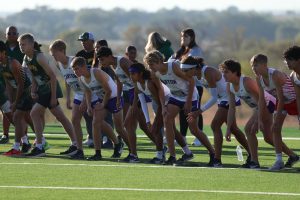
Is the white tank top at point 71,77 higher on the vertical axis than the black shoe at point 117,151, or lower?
higher

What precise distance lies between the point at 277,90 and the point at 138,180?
2.38 meters

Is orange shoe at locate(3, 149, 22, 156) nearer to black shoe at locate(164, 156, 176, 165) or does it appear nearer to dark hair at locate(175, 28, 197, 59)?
black shoe at locate(164, 156, 176, 165)

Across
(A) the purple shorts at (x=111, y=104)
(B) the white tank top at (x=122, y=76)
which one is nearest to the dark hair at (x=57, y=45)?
(B) the white tank top at (x=122, y=76)

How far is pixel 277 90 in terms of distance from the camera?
54.2 feet

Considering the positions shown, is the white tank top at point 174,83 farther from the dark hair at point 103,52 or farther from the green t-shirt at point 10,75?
the green t-shirt at point 10,75

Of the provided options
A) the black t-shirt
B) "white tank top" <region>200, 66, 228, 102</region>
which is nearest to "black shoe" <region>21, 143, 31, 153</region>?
the black t-shirt

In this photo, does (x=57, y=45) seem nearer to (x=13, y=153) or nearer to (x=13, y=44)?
(x=13, y=44)

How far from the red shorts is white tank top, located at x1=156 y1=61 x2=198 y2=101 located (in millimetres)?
1534

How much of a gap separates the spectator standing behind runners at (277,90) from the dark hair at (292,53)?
0.48 m

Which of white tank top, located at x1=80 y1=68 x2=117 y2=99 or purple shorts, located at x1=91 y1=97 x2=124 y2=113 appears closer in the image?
white tank top, located at x1=80 y1=68 x2=117 y2=99

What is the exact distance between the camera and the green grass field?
1427 centimetres

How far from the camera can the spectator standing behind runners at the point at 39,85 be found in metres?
18.9

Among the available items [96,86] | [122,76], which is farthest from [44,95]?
[122,76]

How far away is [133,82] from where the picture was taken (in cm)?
1791
